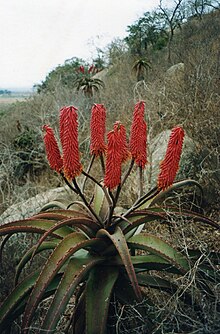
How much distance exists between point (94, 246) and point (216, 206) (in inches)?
75.4

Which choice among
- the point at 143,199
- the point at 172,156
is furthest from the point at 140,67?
the point at 172,156

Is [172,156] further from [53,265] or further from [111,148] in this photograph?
[53,265]

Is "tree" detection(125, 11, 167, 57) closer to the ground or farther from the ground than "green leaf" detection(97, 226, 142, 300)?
farther from the ground

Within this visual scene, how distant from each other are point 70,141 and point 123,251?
1.82 ft

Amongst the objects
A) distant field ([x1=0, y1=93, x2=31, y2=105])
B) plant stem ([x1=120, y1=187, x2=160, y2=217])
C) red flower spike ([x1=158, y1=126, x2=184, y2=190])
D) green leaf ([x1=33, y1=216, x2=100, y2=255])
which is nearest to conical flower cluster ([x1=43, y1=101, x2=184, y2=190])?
red flower spike ([x1=158, y1=126, x2=184, y2=190])

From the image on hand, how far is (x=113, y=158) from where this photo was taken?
204cm

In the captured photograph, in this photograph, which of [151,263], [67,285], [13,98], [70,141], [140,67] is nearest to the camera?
[70,141]

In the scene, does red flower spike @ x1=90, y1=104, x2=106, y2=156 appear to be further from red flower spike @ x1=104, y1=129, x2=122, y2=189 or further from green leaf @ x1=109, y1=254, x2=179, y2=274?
green leaf @ x1=109, y1=254, x2=179, y2=274

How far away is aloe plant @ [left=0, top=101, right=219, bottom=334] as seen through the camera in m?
2.06

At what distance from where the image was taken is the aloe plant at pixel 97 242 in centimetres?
206

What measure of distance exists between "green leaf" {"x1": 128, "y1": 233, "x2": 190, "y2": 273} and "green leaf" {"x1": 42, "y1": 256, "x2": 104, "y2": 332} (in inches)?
8.2

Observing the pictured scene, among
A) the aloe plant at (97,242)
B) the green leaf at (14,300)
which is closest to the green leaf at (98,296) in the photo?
the aloe plant at (97,242)

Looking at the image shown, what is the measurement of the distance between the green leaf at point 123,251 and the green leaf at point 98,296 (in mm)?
192

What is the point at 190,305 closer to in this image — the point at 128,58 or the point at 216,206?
the point at 216,206
